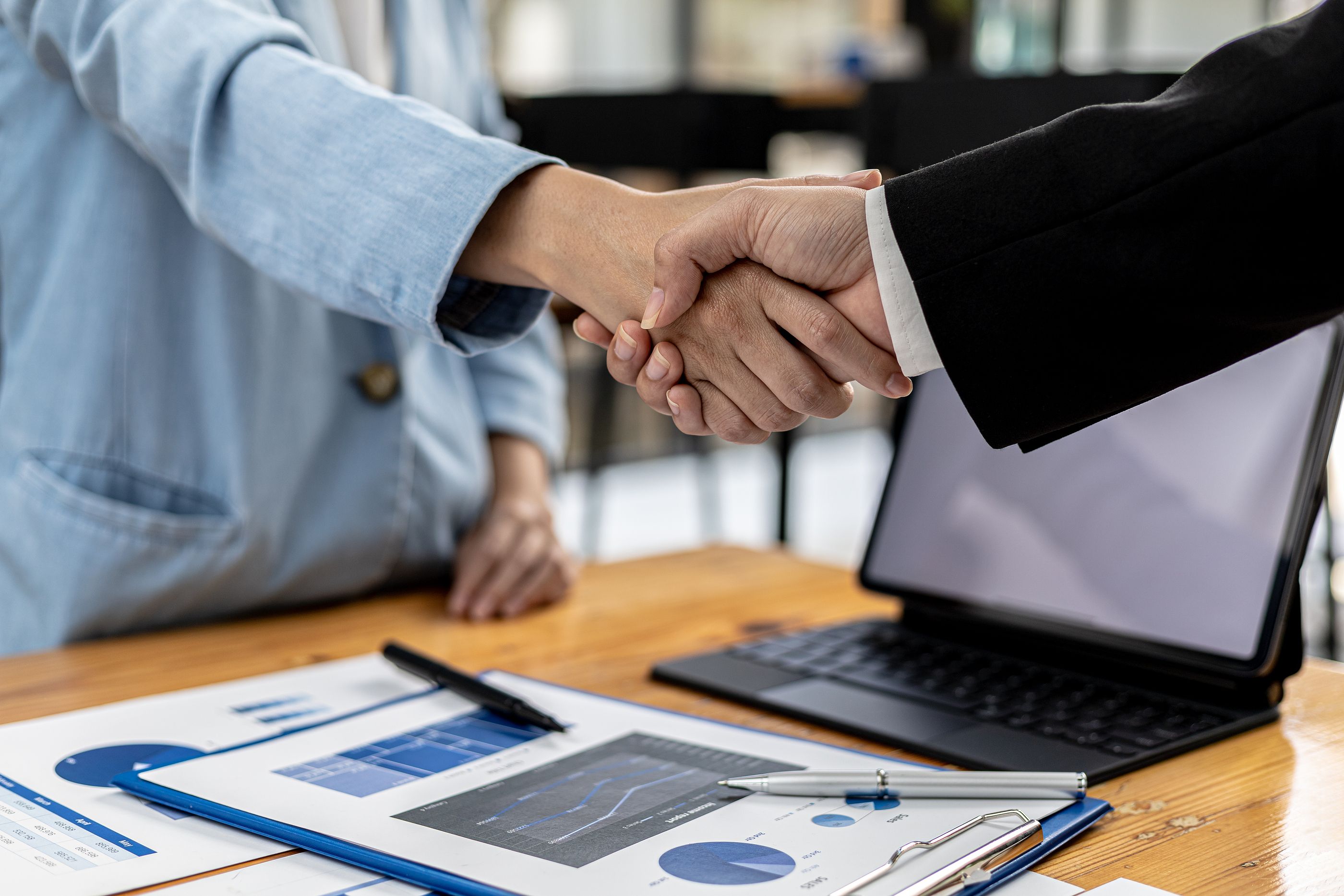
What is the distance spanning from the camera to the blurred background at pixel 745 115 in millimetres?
1811

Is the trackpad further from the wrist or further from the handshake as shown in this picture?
the wrist

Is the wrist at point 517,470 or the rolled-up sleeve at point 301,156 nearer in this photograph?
the rolled-up sleeve at point 301,156

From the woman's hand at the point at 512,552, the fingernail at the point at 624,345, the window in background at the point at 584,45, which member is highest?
the window in background at the point at 584,45

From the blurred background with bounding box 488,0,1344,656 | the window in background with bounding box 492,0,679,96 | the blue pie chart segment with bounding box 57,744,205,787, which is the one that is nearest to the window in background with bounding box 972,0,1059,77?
the blurred background with bounding box 488,0,1344,656

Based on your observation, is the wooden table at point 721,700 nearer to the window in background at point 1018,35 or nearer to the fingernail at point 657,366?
the fingernail at point 657,366

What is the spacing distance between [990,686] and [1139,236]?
312 mm

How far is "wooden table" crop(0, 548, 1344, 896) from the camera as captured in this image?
557 mm

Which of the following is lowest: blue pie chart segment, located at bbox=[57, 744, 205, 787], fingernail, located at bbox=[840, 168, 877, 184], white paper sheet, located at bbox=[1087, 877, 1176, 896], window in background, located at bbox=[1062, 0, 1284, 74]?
white paper sheet, located at bbox=[1087, 877, 1176, 896]

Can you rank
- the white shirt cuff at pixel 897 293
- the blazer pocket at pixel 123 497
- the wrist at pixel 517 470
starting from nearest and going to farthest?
the white shirt cuff at pixel 897 293, the blazer pocket at pixel 123 497, the wrist at pixel 517 470

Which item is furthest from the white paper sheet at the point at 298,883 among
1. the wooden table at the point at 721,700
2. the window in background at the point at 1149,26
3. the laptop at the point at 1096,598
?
the window in background at the point at 1149,26

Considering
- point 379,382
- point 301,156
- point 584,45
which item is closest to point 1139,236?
point 301,156

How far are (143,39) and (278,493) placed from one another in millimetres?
322

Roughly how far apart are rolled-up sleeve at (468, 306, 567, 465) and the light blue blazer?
7 cm

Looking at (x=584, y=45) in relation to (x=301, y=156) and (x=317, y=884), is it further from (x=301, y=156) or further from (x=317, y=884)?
(x=317, y=884)
